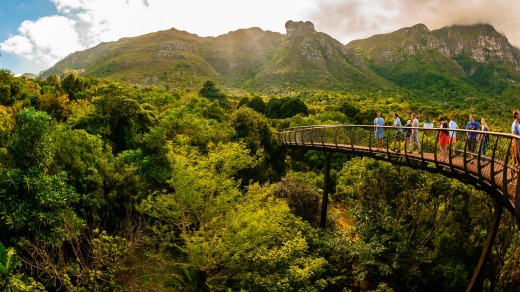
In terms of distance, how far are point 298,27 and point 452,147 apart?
159 metres

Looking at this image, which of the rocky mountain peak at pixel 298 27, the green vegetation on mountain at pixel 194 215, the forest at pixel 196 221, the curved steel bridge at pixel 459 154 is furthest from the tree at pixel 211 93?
the rocky mountain peak at pixel 298 27

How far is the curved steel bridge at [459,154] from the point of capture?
796cm

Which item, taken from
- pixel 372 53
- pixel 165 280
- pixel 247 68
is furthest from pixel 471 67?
pixel 165 280

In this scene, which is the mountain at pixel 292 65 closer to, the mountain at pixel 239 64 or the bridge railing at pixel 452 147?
the mountain at pixel 239 64

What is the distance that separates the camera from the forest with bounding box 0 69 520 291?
12703mm

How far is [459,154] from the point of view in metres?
11.6

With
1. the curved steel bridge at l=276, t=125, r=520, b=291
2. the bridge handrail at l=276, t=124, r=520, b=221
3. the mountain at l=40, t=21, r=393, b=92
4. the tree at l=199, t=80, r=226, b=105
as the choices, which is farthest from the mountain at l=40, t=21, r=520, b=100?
the curved steel bridge at l=276, t=125, r=520, b=291

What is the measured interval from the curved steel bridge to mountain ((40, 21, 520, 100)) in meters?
72.5

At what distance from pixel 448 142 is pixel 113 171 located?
1527 centimetres

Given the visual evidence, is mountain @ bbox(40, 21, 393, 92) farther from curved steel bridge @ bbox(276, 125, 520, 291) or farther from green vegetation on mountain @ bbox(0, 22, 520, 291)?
curved steel bridge @ bbox(276, 125, 520, 291)

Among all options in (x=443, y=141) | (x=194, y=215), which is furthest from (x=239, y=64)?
(x=443, y=141)

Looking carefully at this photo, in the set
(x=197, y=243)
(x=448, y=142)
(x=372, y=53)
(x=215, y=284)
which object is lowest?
(x=215, y=284)

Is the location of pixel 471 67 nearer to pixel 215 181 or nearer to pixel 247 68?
pixel 247 68

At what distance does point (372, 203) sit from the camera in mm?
20344
